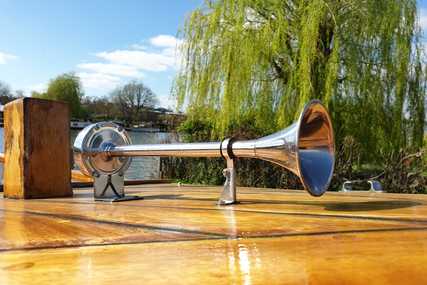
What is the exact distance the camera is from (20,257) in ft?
2.31

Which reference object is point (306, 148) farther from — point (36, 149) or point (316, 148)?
point (36, 149)

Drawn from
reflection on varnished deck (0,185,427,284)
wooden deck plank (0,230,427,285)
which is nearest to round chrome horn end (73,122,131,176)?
reflection on varnished deck (0,185,427,284)

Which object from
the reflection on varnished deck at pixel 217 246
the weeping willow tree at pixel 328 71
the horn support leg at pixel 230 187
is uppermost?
the weeping willow tree at pixel 328 71

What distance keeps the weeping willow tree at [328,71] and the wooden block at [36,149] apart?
14.3 ft

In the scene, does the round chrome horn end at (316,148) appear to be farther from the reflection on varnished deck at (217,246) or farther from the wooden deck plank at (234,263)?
the wooden deck plank at (234,263)

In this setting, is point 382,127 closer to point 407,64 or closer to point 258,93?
point 407,64

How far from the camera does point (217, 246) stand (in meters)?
0.77

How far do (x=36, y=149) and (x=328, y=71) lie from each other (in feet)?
15.6

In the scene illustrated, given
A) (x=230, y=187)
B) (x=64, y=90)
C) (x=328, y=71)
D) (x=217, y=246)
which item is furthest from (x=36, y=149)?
(x=64, y=90)

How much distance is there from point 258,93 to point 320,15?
1247mm

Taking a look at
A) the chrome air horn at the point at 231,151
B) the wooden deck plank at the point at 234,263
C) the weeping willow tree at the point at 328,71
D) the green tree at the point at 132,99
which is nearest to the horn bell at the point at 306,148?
the chrome air horn at the point at 231,151

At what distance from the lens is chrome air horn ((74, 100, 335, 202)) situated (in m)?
1.31

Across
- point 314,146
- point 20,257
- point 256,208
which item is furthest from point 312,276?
point 314,146

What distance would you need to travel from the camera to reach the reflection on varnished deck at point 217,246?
1.93 feet
